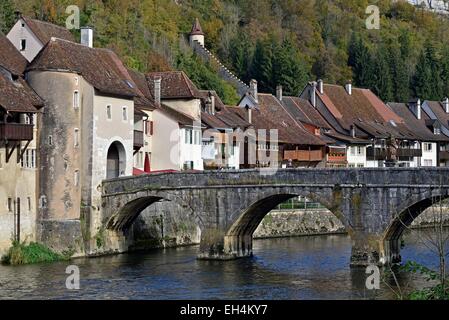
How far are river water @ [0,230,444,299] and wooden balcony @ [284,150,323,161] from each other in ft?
82.3

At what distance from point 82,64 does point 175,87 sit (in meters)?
15.7

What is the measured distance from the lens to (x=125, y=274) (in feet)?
165

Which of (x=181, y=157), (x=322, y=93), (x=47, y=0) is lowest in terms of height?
(x=181, y=157)

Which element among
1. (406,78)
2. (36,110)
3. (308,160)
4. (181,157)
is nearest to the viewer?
(36,110)

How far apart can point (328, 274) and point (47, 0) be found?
63.7m

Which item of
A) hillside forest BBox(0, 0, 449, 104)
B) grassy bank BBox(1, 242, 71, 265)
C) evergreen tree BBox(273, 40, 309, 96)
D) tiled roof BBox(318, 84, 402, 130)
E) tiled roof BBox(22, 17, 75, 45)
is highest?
hillside forest BBox(0, 0, 449, 104)

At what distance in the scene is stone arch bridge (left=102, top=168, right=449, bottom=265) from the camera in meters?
51.3

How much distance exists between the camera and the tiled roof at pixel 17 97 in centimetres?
5325

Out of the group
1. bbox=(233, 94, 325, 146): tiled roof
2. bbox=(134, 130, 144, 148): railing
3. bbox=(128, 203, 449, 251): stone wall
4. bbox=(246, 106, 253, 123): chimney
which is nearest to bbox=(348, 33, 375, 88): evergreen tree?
bbox=(233, 94, 325, 146): tiled roof

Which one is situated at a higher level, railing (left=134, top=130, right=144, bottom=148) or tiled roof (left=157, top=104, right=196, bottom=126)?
tiled roof (left=157, top=104, right=196, bottom=126)

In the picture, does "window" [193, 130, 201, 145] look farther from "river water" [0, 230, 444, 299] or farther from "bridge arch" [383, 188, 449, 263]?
"bridge arch" [383, 188, 449, 263]

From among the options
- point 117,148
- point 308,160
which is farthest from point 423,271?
point 308,160

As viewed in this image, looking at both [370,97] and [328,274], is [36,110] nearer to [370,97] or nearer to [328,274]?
[328,274]

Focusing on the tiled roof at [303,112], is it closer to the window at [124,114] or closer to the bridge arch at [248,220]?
the window at [124,114]
